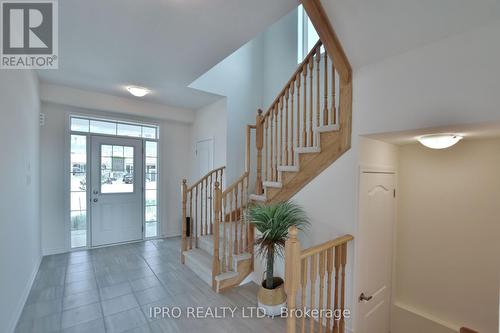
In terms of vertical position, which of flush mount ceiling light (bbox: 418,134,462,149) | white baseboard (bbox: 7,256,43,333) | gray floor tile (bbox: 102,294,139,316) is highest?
flush mount ceiling light (bbox: 418,134,462,149)

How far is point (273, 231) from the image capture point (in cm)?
223

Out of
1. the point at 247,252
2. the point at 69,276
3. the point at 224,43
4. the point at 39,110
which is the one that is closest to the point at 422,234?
the point at 247,252

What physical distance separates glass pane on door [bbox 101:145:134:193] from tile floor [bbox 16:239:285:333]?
3.94 ft

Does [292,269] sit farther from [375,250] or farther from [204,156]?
[204,156]

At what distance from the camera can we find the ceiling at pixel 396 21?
133cm

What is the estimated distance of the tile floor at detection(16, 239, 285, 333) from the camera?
6.99ft

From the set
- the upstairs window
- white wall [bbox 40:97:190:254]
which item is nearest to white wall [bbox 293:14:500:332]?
the upstairs window

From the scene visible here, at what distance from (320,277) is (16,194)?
2.86 m

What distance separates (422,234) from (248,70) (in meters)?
3.68

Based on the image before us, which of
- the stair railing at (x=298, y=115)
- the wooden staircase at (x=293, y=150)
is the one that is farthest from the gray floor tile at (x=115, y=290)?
the stair railing at (x=298, y=115)

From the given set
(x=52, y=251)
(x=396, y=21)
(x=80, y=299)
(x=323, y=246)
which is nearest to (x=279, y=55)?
(x=396, y=21)

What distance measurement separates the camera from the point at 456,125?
1.47 m

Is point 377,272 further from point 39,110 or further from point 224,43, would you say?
point 39,110

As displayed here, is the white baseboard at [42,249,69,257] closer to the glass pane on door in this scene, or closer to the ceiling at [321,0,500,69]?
the glass pane on door
